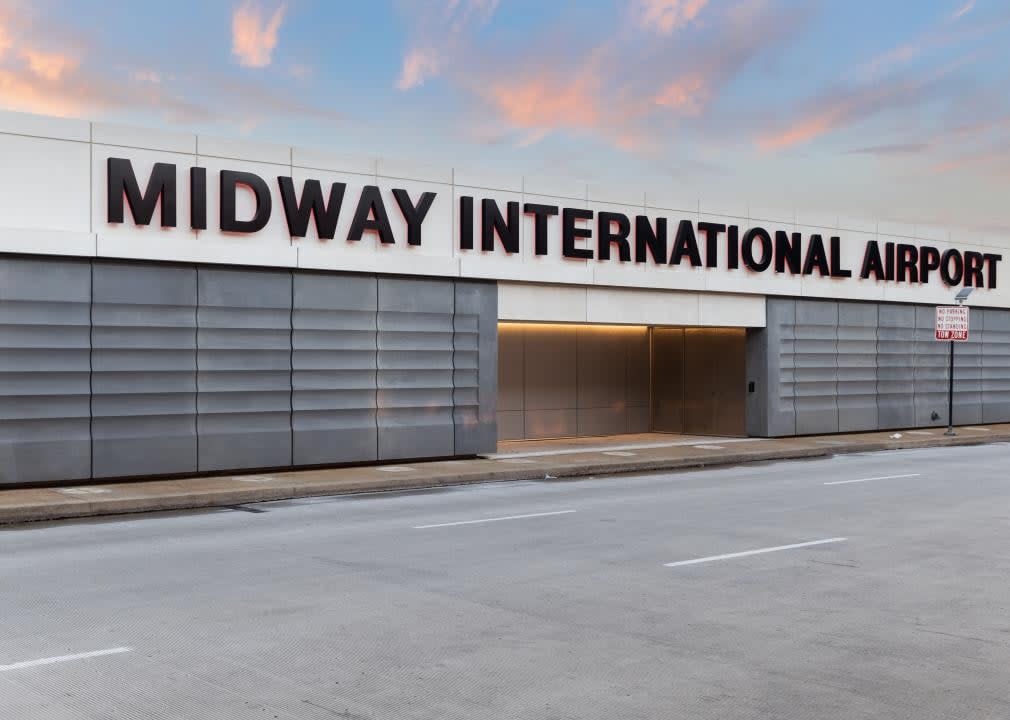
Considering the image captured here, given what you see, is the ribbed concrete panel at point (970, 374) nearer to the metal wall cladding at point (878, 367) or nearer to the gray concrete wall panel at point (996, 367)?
the metal wall cladding at point (878, 367)

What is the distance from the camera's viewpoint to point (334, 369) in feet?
66.5

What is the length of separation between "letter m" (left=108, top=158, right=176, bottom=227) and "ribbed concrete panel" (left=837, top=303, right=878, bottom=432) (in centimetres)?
1868

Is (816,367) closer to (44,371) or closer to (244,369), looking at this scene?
(244,369)

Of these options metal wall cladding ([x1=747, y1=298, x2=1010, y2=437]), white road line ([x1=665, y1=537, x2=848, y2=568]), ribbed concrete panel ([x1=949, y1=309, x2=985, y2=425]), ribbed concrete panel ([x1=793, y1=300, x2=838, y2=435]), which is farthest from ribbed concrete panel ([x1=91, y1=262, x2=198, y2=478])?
ribbed concrete panel ([x1=949, y1=309, x2=985, y2=425])

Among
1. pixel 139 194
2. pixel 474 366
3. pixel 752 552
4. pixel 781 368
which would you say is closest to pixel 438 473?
pixel 474 366

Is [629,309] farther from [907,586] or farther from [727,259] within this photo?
[907,586]

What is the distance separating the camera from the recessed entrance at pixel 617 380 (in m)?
28.1

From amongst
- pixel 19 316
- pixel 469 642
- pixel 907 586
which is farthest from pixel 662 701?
pixel 19 316

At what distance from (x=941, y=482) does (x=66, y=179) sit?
49.0ft

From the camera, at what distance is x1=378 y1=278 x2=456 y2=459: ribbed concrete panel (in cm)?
2098

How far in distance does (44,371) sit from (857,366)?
21304 mm

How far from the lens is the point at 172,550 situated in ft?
38.7

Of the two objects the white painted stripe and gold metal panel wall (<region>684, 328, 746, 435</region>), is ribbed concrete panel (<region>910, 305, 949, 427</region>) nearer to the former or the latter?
gold metal panel wall (<region>684, 328, 746, 435</region>)

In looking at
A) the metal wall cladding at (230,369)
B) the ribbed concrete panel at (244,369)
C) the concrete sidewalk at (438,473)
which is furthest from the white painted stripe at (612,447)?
the ribbed concrete panel at (244,369)
